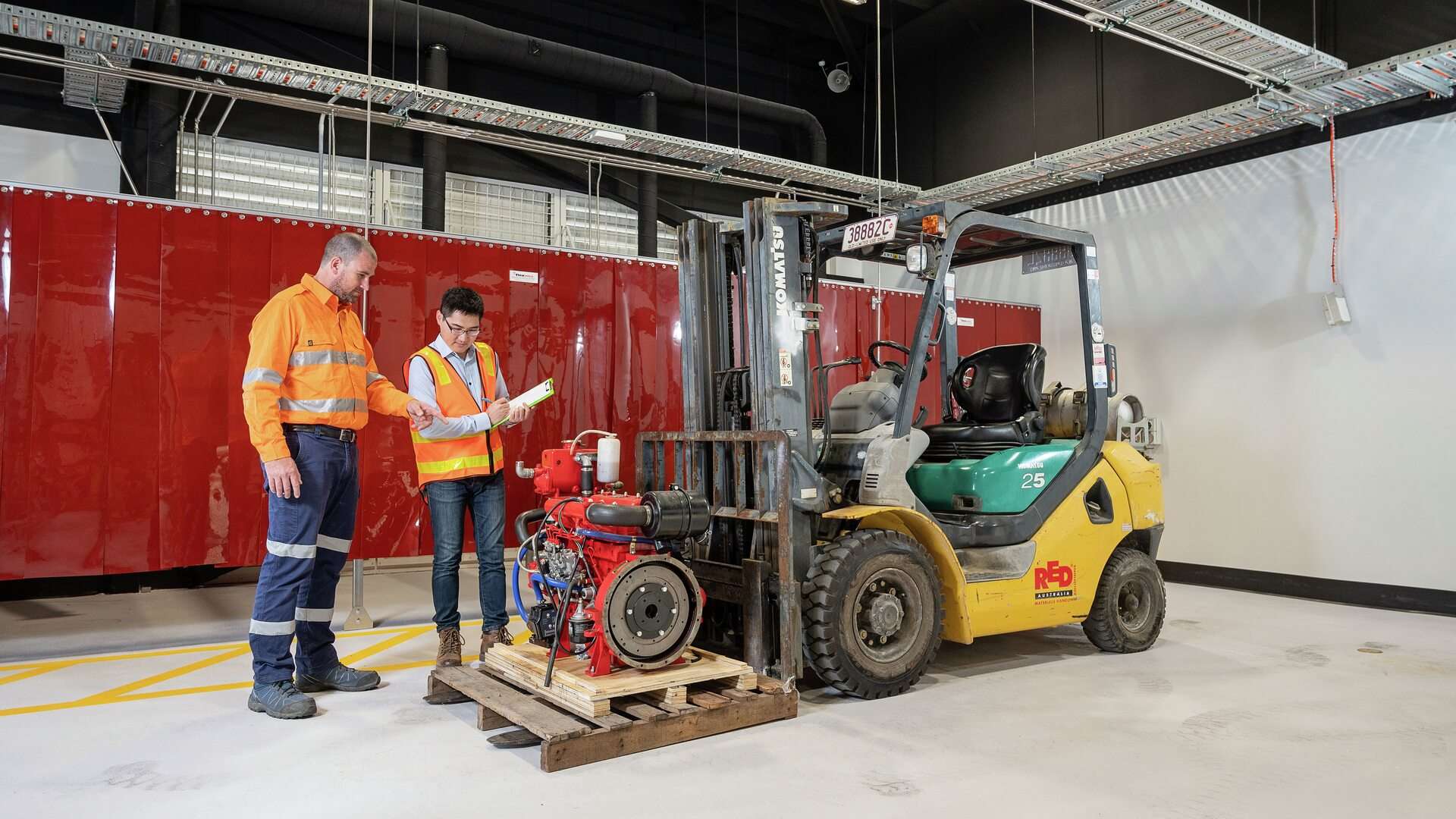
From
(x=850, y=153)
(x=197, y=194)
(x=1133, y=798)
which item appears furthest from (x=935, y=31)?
(x=1133, y=798)

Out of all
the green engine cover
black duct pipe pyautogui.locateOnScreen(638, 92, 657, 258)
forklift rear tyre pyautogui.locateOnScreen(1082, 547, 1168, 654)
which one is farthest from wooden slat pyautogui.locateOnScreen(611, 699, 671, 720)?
black duct pipe pyautogui.locateOnScreen(638, 92, 657, 258)

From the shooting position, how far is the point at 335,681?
491 centimetres

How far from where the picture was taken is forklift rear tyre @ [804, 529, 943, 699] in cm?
461

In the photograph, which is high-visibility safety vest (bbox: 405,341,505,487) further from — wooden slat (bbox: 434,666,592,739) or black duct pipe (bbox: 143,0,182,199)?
black duct pipe (bbox: 143,0,182,199)

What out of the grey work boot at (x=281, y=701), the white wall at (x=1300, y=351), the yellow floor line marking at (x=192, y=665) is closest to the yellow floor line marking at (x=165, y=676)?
the yellow floor line marking at (x=192, y=665)

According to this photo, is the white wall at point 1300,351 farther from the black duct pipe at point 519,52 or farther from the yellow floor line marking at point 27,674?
the yellow floor line marking at point 27,674

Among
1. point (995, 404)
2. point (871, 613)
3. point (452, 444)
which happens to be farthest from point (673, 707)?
point (995, 404)

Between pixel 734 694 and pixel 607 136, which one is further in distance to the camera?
pixel 607 136

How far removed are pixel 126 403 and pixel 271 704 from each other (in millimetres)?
2713

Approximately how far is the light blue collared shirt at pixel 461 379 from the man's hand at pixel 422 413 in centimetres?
2

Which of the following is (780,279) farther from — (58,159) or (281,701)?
(58,159)

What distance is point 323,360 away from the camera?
4.58m

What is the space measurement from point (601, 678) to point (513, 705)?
41 cm

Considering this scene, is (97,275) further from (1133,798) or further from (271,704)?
(1133,798)
